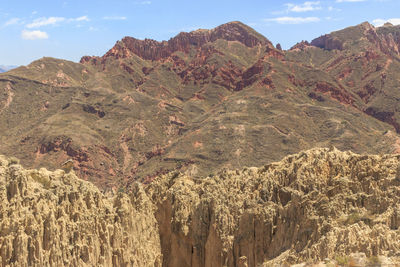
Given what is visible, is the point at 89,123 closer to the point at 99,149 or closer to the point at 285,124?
the point at 99,149

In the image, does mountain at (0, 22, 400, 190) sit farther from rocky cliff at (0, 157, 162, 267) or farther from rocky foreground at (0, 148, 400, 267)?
rocky cliff at (0, 157, 162, 267)

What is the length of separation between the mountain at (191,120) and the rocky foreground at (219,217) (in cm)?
7420

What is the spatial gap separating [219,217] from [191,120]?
129804mm

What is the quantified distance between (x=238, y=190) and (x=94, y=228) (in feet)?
46.2

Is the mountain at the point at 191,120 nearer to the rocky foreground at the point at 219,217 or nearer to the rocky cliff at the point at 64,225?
the rocky foreground at the point at 219,217

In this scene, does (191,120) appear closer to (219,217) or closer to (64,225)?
(219,217)

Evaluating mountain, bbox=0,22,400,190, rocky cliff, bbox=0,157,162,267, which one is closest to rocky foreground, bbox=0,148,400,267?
rocky cliff, bbox=0,157,162,267

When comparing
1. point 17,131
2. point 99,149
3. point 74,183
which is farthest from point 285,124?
point 74,183

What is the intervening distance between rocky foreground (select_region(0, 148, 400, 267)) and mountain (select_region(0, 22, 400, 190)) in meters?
74.2

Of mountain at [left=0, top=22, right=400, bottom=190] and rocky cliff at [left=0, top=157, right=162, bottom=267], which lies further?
mountain at [left=0, top=22, right=400, bottom=190]

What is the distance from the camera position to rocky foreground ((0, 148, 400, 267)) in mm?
26953

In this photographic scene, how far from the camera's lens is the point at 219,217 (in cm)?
3684

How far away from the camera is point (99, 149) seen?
134000 millimetres

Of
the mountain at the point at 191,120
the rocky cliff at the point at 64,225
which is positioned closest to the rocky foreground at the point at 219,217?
the rocky cliff at the point at 64,225
